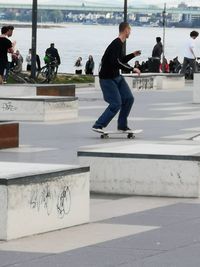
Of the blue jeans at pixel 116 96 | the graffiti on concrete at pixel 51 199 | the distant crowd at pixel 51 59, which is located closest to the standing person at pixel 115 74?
the blue jeans at pixel 116 96

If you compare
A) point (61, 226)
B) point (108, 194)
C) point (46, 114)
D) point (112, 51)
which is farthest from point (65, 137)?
point (61, 226)

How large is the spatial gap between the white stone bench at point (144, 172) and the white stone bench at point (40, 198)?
1.80 m

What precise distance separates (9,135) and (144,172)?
4.71m

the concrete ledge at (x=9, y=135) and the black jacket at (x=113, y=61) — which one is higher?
the black jacket at (x=113, y=61)

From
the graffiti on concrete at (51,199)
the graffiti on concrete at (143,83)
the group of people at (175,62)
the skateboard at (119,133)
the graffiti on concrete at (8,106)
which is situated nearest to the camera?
the graffiti on concrete at (51,199)

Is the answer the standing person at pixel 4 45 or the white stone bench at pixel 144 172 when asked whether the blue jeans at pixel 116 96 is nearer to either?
the white stone bench at pixel 144 172

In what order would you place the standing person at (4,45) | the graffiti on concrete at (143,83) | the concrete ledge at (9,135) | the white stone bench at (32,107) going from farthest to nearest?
the graffiti on concrete at (143,83), the standing person at (4,45), the white stone bench at (32,107), the concrete ledge at (9,135)

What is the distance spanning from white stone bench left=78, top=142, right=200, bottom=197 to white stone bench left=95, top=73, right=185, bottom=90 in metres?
21.6

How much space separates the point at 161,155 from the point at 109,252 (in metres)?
3.21

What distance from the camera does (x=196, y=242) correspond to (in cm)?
887

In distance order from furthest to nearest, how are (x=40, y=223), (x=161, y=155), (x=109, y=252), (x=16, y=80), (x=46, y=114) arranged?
1. (x=16, y=80)
2. (x=46, y=114)
3. (x=161, y=155)
4. (x=40, y=223)
5. (x=109, y=252)

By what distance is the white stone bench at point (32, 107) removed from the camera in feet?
67.5

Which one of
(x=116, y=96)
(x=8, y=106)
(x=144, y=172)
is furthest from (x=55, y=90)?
(x=144, y=172)

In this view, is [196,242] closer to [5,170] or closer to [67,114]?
[5,170]
